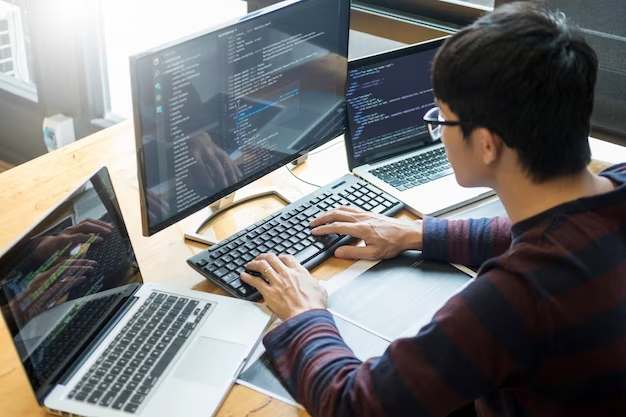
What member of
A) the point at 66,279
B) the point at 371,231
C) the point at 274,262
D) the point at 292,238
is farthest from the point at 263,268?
the point at 66,279

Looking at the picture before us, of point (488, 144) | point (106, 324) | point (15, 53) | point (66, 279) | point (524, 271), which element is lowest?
point (15, 53)

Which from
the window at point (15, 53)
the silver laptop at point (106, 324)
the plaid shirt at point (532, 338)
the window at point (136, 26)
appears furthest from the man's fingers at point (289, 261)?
the window at point (15, 53)

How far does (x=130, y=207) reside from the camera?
1.57m

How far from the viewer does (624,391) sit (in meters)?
0.99

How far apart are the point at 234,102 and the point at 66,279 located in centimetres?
48

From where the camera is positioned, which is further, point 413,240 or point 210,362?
point 413,240

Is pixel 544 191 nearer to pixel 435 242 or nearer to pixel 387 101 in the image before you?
pixel 435 242

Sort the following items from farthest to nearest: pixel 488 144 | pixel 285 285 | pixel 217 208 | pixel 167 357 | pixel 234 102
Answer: pixel 217 208 < pixel 234 102 < pixel 285 285 < pixel 167 357 < pixel 488 144

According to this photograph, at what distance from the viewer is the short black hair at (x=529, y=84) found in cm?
99

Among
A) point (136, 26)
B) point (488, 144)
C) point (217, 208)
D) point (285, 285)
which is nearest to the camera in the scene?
point (488, 144)

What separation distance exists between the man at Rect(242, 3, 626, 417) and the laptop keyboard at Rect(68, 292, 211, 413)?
0.23 m

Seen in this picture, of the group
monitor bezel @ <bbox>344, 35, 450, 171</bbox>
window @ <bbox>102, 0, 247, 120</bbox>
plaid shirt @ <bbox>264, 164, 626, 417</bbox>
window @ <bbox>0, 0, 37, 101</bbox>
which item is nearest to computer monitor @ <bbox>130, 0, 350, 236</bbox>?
monitor bezel @ <bbox>344, 35, 450, 171</bbox>

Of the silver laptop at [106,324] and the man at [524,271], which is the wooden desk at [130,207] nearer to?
the silver laptop at [106,324]

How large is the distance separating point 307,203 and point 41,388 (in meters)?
0.68
